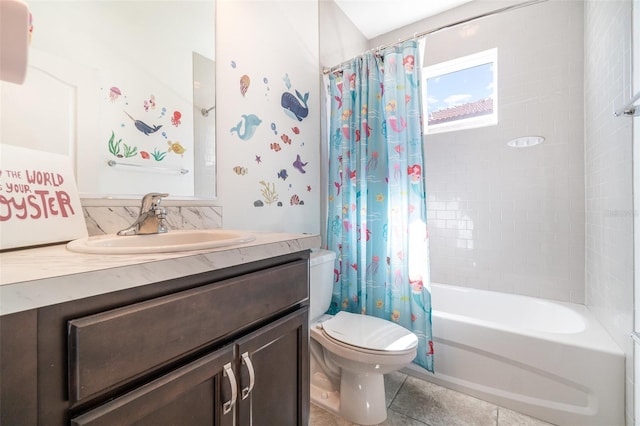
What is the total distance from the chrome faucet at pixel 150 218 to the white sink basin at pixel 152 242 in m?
0.03

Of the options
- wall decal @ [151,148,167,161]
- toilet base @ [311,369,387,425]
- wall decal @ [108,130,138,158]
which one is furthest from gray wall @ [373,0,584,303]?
wall decal @ [108,130,138,158]

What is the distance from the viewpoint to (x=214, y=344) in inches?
25.1

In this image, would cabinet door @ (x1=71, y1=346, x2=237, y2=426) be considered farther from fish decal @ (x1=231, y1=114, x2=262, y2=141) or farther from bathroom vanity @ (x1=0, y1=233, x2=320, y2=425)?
fish decal @ (x1=231, y1=114, x2=262, y2=141)

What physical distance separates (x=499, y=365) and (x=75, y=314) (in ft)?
5.99

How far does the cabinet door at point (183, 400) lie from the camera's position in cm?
47

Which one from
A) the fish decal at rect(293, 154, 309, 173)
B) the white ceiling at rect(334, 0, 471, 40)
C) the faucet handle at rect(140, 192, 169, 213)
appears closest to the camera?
the faucet handle at rect(140, 192, 169, 213)

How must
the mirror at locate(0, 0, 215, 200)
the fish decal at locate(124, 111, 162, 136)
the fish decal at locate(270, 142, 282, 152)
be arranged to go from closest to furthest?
1. the mirror at locate(0, 0, 215, 200)
2. the fish decal at locate(124, 111, 162, 136)
3. the fish decal at locate(270, 142, 282, 152)

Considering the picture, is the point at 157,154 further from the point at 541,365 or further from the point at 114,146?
the point at 541,365

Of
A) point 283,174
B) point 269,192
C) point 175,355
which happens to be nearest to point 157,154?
point 269,192

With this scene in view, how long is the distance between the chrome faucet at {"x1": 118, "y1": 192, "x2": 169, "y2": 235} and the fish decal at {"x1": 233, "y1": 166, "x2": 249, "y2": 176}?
1.68 feet

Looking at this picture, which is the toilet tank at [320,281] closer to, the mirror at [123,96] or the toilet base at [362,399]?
the toilet base at [362,399]

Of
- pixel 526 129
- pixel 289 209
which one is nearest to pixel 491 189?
pixel 526 129

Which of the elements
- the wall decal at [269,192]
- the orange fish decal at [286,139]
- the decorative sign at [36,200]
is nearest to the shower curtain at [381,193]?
the orange fish decal at [286,139]

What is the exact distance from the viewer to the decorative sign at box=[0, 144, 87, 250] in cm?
67
